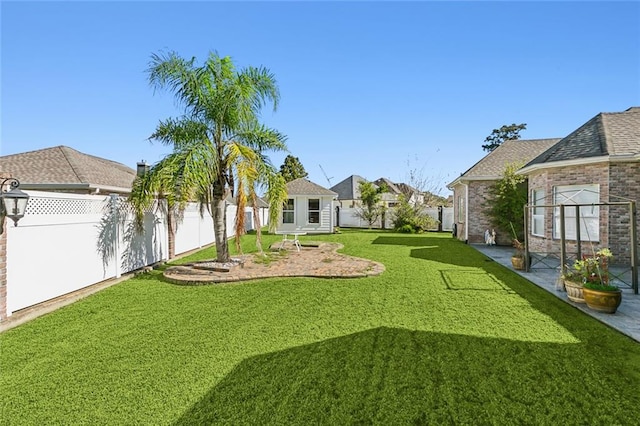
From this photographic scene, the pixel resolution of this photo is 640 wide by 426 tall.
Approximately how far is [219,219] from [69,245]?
3444mm

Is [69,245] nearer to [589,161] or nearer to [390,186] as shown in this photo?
[589,161]

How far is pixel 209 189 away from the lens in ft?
27.1

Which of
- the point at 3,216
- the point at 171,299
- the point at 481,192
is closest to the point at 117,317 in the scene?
the point at 171,299

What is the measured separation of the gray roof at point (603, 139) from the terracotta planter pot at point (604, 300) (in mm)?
5834

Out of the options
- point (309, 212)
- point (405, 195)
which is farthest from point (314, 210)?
point (405, 195)

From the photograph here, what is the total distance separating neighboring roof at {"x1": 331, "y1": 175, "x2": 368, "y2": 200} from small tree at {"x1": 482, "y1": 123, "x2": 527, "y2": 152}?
2733cm

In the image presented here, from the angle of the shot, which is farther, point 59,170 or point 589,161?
point 59,170

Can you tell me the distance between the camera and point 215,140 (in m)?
8.52

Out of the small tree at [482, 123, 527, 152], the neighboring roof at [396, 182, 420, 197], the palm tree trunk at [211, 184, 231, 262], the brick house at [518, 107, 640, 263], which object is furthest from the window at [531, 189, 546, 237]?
the small tree at [482, 123, 527, 152]

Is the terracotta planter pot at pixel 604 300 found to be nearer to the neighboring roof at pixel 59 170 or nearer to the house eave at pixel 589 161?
the house eave at pixel 589 161

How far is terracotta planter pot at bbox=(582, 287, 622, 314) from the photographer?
4.94m

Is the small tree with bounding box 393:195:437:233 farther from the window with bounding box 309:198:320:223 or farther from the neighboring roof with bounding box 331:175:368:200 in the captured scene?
the neighboring roof with bounding box 331:175:368:200

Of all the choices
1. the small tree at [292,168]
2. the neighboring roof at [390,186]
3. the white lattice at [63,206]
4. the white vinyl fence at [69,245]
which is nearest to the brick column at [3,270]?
the white vinyl fence at [69,245]

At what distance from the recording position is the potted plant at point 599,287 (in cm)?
496
